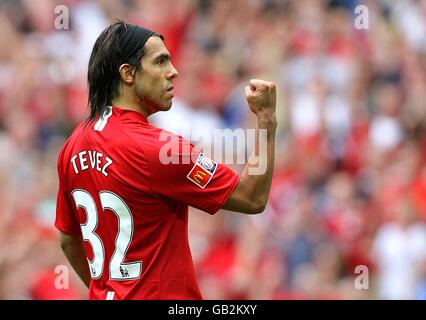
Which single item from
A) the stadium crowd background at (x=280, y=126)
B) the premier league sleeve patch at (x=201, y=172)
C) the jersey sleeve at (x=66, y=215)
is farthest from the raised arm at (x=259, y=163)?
the stadium crowd background at (x=280, y=126)

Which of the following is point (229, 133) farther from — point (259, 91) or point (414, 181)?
point (259, 91)

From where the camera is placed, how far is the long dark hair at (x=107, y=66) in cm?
431

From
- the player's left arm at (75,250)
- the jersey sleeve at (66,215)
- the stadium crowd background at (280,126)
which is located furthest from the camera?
the stadium crowd background at (280,126)

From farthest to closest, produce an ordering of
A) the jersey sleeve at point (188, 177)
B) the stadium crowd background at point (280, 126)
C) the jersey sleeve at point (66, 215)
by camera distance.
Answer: the stadium crowd background at point (280, 126) → the jersey sleeve at point (66, 215) → the jersey sleeve at point (188, 177)

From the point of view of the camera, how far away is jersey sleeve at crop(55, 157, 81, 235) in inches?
177

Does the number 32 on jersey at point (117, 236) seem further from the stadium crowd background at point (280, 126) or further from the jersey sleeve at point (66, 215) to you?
the stadium crowd background at point (280, 126)

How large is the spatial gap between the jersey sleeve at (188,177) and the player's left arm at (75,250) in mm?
657

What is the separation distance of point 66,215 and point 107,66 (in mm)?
703

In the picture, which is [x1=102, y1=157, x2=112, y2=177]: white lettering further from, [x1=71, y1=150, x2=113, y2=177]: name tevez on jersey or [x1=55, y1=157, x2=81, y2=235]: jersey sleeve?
[x1=55, y1=157, x2=81, y2=235]: jersey sleeve

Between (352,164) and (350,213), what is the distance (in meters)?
0.57

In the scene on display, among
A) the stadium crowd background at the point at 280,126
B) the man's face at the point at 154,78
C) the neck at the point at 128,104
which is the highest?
the man's face at the point at 154,78

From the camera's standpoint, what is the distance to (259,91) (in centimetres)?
423

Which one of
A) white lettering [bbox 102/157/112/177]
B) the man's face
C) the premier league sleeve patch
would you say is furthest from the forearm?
white lettering [bbox 102/157/112/177]

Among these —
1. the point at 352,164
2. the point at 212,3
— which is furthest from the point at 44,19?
the point at 352,164
